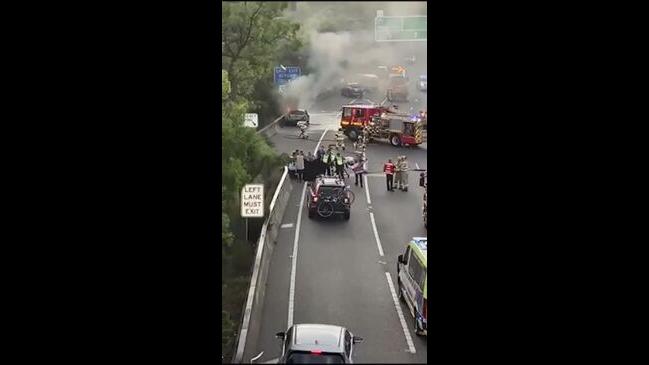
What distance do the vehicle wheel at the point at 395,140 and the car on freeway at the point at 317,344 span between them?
1.00m

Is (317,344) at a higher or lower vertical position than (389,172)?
lower

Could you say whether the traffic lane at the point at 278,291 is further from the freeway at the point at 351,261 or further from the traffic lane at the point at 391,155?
the traffic lane at the point at 391,155

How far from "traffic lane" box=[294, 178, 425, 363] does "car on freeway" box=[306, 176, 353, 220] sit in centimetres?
5

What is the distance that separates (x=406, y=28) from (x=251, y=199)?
1176 millimetres

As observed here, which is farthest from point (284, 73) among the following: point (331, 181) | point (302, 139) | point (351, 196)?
point (351, 196)

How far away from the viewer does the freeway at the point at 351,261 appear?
3.62 metres

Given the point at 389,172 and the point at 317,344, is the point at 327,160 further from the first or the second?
the point at 317,344

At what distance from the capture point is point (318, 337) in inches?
138

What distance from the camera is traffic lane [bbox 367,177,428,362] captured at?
3805 millimetres

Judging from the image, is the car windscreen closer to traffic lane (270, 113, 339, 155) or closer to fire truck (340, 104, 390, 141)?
traffic lane (270, 113, 339, 155)

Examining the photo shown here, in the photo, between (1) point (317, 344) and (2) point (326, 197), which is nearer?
(1) point (317, 344)

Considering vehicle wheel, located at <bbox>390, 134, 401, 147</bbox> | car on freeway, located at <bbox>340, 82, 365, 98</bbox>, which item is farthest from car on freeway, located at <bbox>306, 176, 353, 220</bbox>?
car on freeway, located at <bbox>340, 82, 365, 98</bbox>

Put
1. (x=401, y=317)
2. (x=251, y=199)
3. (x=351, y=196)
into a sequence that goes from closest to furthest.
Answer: (x=401, y=317)
(x=251, y=199)
(x=351, y=196)
